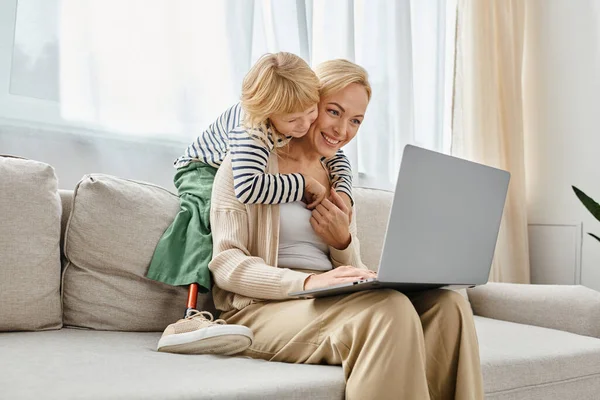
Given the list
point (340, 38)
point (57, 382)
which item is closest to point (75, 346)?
point (57, 382)

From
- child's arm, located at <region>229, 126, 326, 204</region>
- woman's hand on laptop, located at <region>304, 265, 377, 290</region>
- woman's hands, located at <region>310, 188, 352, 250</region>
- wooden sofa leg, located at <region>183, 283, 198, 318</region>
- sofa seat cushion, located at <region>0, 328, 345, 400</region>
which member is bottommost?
sofa seat cushion, located at <region>0, 328, 345, 400</region>

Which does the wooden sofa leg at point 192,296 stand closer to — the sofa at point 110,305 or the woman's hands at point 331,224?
the sofa at point 110,305

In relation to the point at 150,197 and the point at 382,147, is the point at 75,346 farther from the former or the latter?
the point at 382,147

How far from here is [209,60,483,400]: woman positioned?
4.00ft

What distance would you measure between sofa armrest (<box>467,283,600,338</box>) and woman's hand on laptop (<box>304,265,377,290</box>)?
969mm

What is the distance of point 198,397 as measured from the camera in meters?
1.08

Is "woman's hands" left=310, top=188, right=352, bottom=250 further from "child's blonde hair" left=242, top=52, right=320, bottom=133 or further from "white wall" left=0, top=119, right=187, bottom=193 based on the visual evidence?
"white wall" left=0, top=119, right=187, bottom=193

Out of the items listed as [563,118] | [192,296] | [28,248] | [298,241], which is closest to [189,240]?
[192,296]

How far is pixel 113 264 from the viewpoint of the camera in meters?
1.69

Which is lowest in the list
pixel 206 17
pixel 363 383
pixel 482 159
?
pixel 363 383

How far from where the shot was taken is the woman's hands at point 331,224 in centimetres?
166

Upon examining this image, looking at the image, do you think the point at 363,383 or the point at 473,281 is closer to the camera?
the point at 363,383

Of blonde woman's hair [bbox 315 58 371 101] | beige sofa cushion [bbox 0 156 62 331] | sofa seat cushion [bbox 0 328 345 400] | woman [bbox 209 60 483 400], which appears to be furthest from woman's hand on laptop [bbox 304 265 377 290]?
beige sofa cushion [bbox 0 156 62 331]

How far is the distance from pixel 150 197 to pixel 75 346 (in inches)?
19.8
